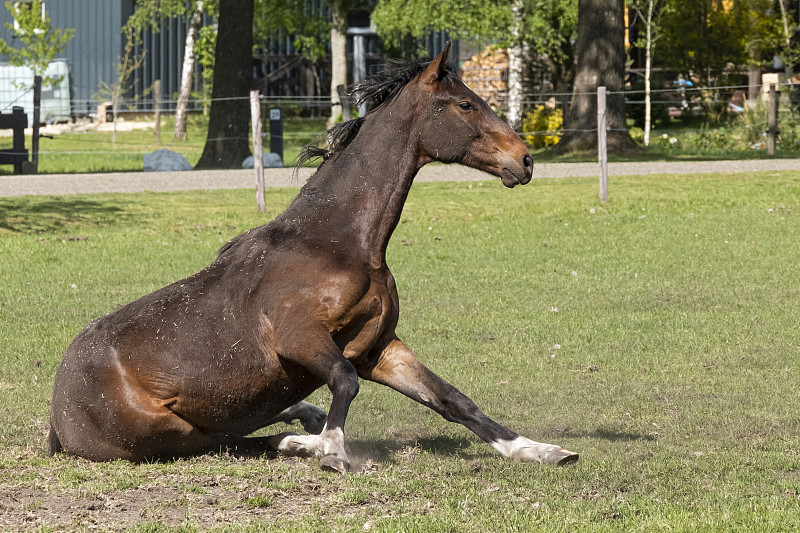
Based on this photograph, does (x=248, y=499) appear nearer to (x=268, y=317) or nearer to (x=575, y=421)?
(x=268, y=317)

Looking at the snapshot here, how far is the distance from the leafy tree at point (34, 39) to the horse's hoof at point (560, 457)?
40910 millimetres

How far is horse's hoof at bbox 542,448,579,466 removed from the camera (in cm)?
583

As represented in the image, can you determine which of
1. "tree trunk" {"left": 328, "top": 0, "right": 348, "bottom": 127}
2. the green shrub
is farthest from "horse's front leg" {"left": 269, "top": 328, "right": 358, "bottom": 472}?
"tree trunk" {"left": 328, "top": 0, "right": 348, "bottom": 127}

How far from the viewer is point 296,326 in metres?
5.66

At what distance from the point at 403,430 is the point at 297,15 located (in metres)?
41.8

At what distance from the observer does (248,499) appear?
17.3ft

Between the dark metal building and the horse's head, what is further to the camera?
the dark metal building

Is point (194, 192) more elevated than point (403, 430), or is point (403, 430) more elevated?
point (194, 192)

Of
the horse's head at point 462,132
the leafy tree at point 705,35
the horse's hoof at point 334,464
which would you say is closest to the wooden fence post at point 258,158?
the horse's head at point 462,132

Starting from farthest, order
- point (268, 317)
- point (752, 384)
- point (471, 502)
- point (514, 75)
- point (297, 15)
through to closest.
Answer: point (297, 15)
point (514, 75)
point (752, 384)
point (268, 317)
point (471, 502)

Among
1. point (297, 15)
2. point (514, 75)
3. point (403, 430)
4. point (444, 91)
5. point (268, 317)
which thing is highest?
point (297, 15)

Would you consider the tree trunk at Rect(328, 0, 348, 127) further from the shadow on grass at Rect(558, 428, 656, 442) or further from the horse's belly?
the horse's belly

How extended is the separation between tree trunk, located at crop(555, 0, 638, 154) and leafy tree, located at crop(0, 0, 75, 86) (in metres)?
24.3

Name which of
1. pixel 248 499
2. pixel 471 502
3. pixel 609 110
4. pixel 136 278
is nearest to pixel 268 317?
pixel 248 499
